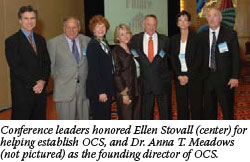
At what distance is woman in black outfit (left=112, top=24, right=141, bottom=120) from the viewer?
320cm

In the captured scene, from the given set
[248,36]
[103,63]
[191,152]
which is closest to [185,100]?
[103,63]

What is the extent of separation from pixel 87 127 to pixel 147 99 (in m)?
1.39

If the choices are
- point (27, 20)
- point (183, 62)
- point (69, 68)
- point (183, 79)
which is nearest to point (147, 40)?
point (183, 62)

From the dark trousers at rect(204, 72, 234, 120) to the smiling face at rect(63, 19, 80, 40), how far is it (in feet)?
4.97

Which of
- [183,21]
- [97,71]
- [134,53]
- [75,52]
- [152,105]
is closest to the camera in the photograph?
[97,71]

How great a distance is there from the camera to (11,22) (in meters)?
6.50

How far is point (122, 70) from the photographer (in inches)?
127

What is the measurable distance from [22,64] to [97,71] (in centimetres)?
67

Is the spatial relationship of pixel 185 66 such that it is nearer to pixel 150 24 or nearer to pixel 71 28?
pixel 150 24

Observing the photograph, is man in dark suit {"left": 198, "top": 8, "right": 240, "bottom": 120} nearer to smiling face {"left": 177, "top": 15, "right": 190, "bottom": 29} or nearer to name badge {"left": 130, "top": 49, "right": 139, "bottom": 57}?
smiling face {"left": 177, "top": 15, "right": 190, "bottom": 29}

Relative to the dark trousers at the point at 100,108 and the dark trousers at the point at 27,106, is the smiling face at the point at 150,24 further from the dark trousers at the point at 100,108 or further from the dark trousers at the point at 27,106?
the dark trousers at the point at 27,106

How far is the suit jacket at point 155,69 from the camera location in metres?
3.47

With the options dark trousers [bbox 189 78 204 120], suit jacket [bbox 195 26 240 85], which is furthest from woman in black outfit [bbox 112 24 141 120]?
suit jacket [bbox 195 26 240 85]

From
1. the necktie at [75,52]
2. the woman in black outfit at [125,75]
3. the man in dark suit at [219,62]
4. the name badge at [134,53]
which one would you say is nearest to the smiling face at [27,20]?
the necktie at [75,52]
